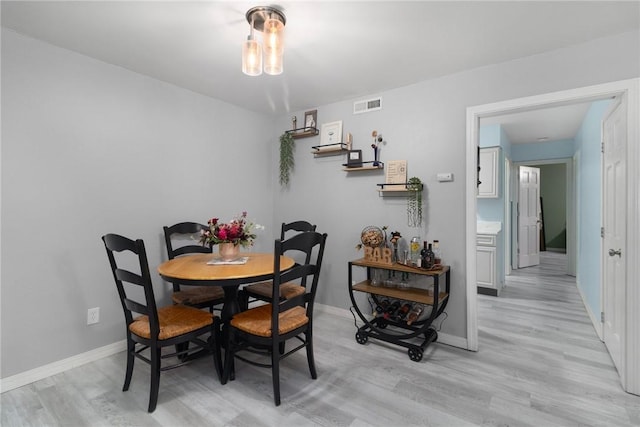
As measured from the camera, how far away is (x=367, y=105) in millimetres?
3322

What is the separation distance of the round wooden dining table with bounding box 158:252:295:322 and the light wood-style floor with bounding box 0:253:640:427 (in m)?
0.61

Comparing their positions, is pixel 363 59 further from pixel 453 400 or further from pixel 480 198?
pixel 480 198

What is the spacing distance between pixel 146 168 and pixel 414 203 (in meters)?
2.53

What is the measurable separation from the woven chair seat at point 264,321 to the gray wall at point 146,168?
1295 millimetres

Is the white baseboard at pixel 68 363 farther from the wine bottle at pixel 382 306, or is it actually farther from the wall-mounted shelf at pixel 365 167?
the wall-mounted shelf at pixel 365 167

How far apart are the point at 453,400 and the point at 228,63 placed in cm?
300

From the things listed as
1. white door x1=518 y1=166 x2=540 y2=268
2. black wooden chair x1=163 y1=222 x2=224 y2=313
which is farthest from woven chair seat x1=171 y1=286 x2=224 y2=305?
white door x1=518 y1=166 x2=540 y2=268

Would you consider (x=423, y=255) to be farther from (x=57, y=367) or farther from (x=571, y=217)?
(x=571, y=217)

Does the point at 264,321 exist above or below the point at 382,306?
above

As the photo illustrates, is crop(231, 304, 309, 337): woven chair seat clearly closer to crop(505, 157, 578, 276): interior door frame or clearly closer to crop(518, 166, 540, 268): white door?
crop(505, 157, 578, 276): interior door frame

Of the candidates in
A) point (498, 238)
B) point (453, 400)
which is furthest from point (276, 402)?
point (498, 238)

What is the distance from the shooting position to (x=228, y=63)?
259cm

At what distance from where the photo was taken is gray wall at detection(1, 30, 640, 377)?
2182 millimetres

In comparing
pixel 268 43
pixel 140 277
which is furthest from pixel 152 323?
pixel 268 43
